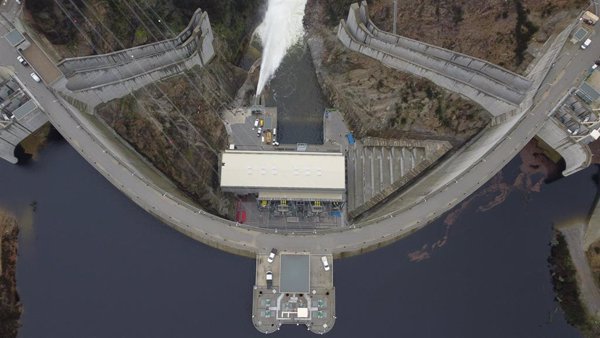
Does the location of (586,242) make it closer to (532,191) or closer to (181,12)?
(532,191)

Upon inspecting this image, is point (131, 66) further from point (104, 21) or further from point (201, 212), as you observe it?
point (201, 212)

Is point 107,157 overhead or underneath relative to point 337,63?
underneath

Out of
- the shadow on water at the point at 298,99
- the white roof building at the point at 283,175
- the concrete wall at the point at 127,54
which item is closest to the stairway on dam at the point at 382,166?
the white roof building at the point at 283,175

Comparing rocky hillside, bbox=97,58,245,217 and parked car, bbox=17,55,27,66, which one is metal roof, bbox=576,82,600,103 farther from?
parked car, bbox=17,55,27,66

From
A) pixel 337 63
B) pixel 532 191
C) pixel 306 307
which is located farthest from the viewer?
pixel 337 63

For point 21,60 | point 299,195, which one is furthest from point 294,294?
point 21,60

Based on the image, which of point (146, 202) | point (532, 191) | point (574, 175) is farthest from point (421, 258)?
point (146, 202)

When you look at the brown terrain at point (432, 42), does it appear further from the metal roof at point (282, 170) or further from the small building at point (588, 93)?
the metal roof at point (282, 170)
